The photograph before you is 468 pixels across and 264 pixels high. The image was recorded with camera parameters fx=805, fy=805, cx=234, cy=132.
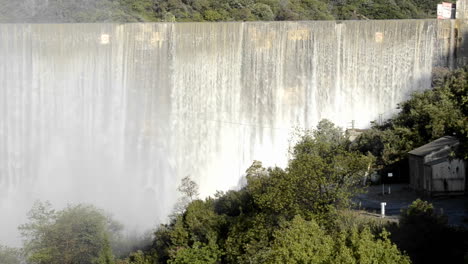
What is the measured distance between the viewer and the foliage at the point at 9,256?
77.4ft

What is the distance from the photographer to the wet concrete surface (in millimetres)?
17878

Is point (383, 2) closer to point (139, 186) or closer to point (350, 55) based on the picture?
point (350, 55)

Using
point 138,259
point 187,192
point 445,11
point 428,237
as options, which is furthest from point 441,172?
point 187,192

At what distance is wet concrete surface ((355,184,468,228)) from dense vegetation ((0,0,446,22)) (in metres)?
19.3

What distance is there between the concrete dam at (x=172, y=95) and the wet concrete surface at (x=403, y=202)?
637 cm

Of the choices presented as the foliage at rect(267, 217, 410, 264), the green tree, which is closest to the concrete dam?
the green tree

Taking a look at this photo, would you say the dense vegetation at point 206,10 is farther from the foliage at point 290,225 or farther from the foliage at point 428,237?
the foliage at point 428,237

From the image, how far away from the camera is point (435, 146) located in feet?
72.4

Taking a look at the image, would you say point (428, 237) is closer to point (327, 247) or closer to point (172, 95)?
point (327, 247)

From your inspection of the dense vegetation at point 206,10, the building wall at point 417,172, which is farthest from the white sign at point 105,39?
the building wall at point 417,172

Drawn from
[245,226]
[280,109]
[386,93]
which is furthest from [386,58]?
[245,226]

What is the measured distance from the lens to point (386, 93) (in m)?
28.6

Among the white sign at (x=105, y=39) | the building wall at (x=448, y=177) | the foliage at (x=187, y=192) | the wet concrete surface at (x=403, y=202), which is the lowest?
the foliage at (x=187, y=192)

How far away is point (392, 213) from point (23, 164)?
16.9 metres
